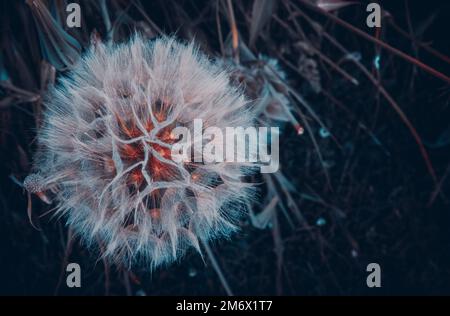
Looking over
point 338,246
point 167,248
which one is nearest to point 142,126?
point 167,248

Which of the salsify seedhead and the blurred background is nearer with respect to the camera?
the salsify seedhead

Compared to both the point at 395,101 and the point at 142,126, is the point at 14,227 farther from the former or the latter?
the point at 395,101

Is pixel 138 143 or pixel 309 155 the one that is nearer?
pixel 138 143

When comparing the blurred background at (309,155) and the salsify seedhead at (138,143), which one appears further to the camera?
the blurred background at (309,155)
